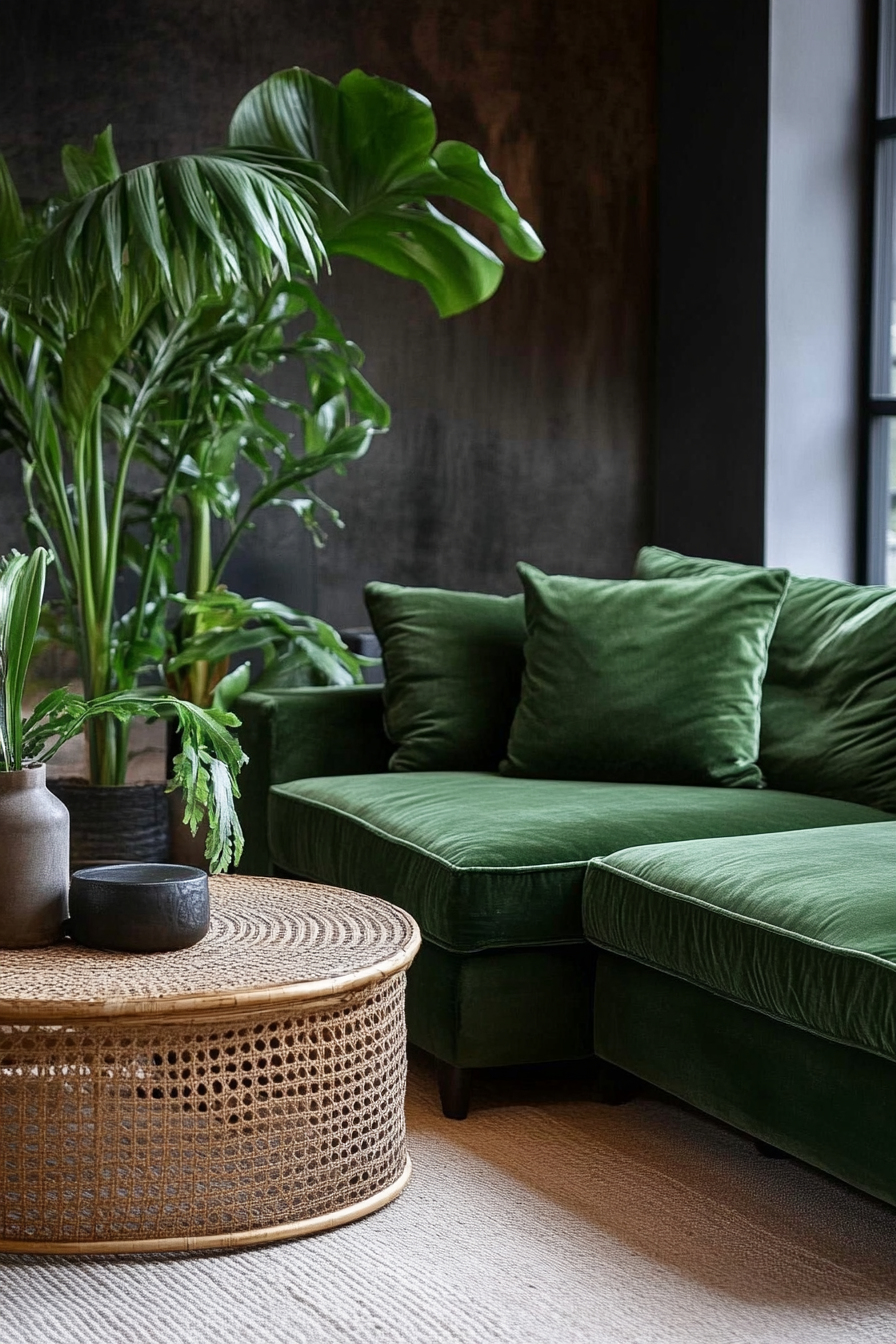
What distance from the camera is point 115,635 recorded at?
13.5 feet

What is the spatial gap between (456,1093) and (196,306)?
1984 millimetres

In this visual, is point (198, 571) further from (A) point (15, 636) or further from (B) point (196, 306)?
(A) point (15, 636)

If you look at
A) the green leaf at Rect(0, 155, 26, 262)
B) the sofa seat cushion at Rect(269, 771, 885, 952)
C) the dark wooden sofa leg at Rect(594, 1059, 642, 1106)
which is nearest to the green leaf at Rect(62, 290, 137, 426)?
the green leaf at Rect(0, 155, 26, 262)

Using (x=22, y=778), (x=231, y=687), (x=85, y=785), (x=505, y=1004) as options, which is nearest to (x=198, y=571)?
(x=231, y=687)

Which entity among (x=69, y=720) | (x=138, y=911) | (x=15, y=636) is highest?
(x=15, y=636)

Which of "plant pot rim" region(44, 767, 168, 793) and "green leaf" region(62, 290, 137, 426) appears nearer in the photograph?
"green leaf" region(62, 290, 137, 426)

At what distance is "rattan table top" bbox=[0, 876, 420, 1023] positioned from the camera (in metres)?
1.89

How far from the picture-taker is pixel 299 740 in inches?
131

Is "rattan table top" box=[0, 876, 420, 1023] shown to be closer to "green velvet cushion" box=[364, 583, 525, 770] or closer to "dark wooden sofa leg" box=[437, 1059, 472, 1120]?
"dark wooden sofa leg" box=[437, 1059, 472, 1120]

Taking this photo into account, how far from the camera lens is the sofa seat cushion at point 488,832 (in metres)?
2.52

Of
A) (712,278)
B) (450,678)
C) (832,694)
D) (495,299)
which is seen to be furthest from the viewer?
(495,299)

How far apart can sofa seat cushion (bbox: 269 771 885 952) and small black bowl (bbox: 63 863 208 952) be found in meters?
0.52

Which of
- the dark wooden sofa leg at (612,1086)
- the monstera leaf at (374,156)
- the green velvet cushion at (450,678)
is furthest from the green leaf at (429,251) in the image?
the dark wooden sofa leg at (612,1086)

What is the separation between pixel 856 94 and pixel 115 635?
264cm
